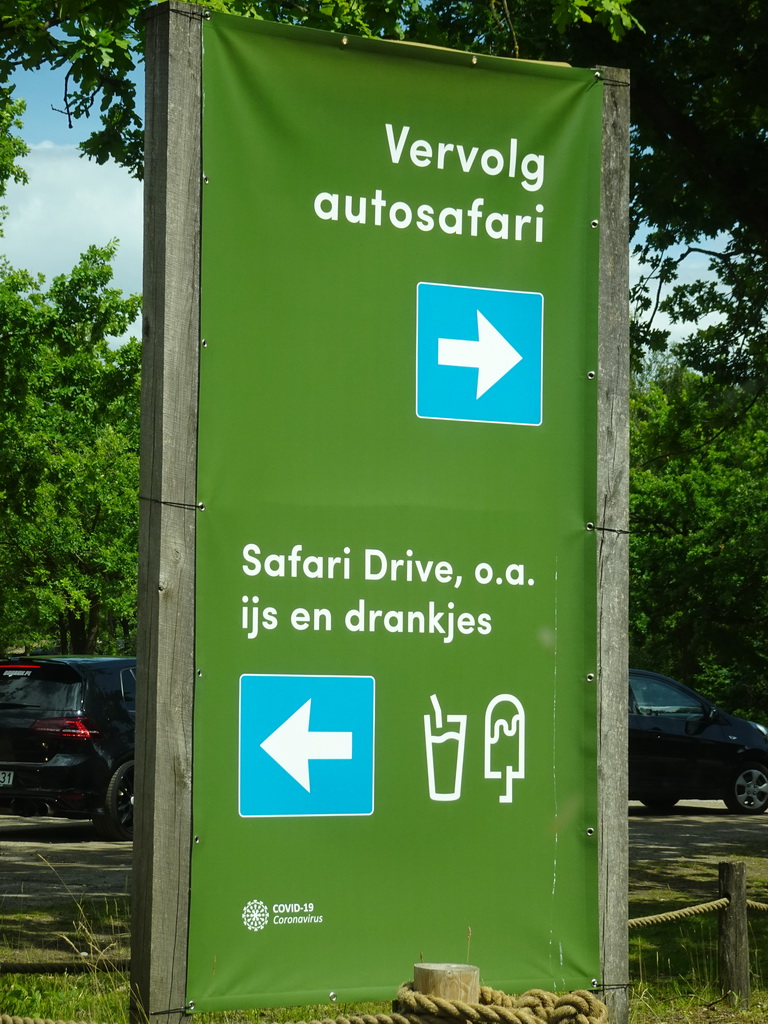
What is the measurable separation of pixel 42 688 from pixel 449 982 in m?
11.9

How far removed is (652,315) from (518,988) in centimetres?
1080

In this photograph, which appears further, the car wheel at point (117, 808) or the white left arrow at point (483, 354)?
the car wheel at point (117, 808)

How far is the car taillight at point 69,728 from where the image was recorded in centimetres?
1430

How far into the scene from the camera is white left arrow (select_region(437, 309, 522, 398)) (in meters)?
4.02

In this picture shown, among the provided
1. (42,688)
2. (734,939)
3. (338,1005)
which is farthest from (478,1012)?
(42,688)

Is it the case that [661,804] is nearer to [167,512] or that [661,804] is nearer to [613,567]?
[613,567]

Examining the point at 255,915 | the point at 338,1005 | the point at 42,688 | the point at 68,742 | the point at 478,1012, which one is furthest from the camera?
the point at 42,688

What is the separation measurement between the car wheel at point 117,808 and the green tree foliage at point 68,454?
839 cm

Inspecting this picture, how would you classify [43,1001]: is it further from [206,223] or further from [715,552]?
[715,552]

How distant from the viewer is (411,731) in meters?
3.88

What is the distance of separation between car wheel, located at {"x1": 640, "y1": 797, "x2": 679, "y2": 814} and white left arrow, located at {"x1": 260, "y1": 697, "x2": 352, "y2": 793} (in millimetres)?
15938

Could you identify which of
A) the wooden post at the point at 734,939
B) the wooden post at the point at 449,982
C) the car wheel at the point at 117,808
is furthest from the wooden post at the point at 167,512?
the car wheel at the point at 117,808

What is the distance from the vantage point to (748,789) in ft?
60.2

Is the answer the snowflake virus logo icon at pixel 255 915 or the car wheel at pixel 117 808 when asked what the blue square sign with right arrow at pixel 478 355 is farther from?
the car wheel at pixel 117 808
